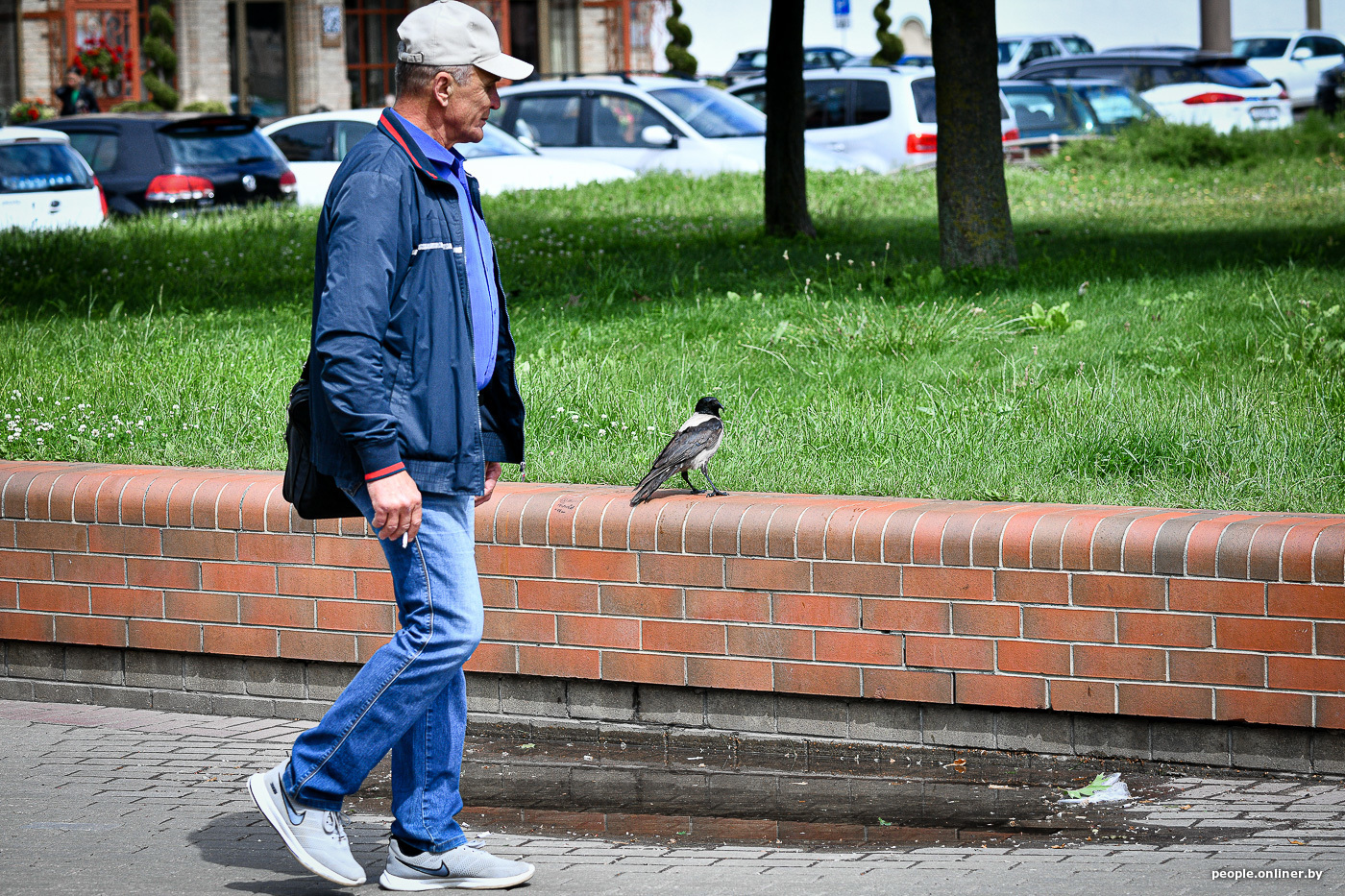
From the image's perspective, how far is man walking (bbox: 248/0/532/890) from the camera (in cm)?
349

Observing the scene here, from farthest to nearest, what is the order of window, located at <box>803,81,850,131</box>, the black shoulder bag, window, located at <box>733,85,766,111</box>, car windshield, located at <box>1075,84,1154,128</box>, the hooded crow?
car windshield, located at <box>1075,84,1154,128</box>, window, located at <box>733,85,766,111</box>, window, located at <box>803,81,850,131</box>, the hooded crow, the black shoulder bag

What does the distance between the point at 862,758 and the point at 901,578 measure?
1.96ft

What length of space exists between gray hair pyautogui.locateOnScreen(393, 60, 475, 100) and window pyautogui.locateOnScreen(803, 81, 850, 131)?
1701cm

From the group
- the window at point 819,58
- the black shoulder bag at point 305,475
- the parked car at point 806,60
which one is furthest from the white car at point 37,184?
the window at point 819,58

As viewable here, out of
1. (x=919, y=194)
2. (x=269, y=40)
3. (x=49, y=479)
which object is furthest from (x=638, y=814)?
(x=269, y=40)

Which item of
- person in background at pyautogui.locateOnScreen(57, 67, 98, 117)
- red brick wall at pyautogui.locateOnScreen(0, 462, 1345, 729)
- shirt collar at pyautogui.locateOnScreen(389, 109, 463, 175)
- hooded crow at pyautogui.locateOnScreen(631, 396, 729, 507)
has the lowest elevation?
red brick wall at pyautogui.locateOnScreen(0, 462, 1345, 729)

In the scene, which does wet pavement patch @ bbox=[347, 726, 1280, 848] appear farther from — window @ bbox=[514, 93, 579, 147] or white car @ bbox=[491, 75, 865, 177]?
window @ bbox=[514, 93, 579, 147]

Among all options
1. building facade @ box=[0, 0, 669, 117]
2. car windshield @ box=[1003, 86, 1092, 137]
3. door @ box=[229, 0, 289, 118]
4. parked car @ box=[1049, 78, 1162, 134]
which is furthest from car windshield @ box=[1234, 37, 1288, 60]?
door @ box=[229, 0, 289, 118]

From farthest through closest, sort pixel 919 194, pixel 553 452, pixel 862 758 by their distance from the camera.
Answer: pixel 919 194 < pixel 553 452 < pixel 862 758

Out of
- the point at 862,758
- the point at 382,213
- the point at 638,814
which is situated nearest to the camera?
the point at 382,213

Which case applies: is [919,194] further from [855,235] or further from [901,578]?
[901,578]

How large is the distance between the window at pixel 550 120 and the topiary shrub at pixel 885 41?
91.5 ft

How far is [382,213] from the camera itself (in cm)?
354

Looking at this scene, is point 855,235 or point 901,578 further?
point 855,235
